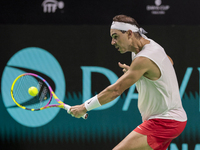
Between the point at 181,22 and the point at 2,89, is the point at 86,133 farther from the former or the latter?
the point at 181,22

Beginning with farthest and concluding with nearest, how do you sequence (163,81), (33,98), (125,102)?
(125,102) → (33,98) → (163,81)

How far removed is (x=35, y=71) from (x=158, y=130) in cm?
253

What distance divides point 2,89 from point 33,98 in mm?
739

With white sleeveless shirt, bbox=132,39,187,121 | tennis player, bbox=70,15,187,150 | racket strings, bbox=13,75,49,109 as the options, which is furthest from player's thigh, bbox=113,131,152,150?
racket strings, bbox=13,75,49,109

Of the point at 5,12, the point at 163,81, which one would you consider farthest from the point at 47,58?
the point at 163,81

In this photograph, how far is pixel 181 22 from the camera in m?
4.86

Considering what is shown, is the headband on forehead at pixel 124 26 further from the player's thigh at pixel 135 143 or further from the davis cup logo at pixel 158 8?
the davis cup logo at pixel 158 8

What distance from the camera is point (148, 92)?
2.86 m

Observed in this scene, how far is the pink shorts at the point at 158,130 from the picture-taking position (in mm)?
2822

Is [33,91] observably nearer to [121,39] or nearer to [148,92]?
[121,39]

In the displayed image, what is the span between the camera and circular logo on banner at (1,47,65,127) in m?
A: 4.77

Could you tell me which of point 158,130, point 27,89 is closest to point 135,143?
point 158,130

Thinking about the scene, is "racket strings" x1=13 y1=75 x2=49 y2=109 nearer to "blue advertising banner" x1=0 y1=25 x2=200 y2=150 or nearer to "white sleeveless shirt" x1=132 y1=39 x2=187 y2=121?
"blue advertising banner" x1=0 y1=25 x2=200 y2=150

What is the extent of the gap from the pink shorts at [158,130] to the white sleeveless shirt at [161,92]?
0.16 feet
